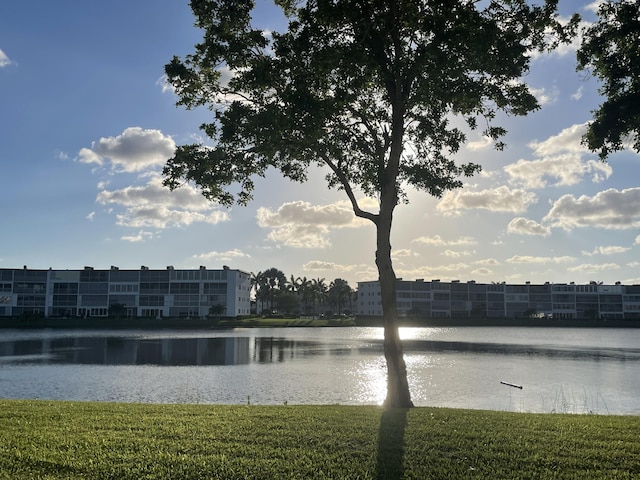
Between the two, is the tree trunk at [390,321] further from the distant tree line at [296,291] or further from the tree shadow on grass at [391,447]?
the distant tree line at [296,291]

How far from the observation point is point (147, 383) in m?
30.4

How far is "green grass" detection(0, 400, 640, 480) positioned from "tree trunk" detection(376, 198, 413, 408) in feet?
9.74

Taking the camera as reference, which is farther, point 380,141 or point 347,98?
point 380,141

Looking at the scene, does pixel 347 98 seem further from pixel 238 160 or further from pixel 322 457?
pixel 322 457

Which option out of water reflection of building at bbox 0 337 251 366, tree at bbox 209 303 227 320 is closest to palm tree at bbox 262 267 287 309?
tree at bbox 209 303 227 320

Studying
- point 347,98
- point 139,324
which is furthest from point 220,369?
point 139,324

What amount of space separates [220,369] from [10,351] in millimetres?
26350

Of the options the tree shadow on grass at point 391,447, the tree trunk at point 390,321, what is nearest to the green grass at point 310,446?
the tree shadow on grass at point 391,447

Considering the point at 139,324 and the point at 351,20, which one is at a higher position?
the point at 351,20

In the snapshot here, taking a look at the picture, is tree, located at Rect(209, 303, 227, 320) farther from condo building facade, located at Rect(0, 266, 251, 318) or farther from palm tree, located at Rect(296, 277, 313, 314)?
palm tree, located at Rect(296, 277, 313, 314)

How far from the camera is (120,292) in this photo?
13238cm

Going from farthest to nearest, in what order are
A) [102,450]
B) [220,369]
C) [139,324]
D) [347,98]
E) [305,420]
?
[139,324], [220,369], [347,98], [305,420], [102,450]

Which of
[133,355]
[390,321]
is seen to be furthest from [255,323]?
[390,321]

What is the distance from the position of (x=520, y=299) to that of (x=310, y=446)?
177m
